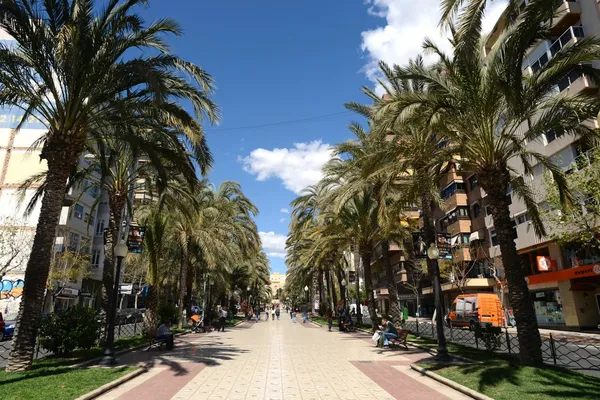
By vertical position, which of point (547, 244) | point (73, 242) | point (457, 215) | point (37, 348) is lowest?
point (37, 348)

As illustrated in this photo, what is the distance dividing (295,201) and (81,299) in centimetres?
2508

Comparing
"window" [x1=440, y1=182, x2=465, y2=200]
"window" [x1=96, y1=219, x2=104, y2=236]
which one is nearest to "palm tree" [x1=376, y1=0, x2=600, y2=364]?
"window" [x1=440, y1=182, x2=465, y2=200]

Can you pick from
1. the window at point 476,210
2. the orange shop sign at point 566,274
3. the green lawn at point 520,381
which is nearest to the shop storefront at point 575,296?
the orange shop sign at point 566,274

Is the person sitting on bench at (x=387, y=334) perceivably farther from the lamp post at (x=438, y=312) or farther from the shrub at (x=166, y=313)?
the shrub at (x=166, y=313)

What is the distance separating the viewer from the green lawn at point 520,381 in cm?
732

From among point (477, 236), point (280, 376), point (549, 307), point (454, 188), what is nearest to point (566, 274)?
point (549, 307)

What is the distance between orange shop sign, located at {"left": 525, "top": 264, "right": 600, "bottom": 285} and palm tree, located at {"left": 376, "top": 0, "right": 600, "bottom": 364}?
13.9 metres

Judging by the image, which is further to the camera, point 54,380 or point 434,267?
point 434,267

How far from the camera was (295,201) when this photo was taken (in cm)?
3447

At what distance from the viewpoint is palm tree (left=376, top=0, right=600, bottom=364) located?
9.69m

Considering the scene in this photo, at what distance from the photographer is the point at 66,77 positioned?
1116 centimetres

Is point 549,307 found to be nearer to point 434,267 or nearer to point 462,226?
point 462,226

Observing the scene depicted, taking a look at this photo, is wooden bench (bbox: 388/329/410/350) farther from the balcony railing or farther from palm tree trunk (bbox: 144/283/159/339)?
the balcony railing

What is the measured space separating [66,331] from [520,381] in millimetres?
12242
